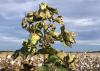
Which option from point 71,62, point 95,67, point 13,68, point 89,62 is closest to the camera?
point 71,62

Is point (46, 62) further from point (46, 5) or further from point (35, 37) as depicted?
point (46, 5)

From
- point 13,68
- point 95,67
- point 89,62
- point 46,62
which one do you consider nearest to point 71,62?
point 46,62

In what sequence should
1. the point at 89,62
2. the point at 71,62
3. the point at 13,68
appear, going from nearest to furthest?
1. the point at 71,62
2. the point at 13,68
3. the point at 89,62

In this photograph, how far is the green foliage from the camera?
438 centimetres

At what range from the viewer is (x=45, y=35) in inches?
173

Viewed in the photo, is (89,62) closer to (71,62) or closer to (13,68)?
(13,68)

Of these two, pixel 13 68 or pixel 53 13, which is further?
pixel 13 68

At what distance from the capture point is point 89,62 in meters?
12.1

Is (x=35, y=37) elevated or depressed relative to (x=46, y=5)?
depressed

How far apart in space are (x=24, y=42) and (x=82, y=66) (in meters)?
7.13

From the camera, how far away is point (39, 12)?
453 cm

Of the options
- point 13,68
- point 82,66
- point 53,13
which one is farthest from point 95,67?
point 53,13

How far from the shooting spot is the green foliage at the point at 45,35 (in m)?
4.38

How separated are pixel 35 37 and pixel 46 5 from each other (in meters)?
0.38
